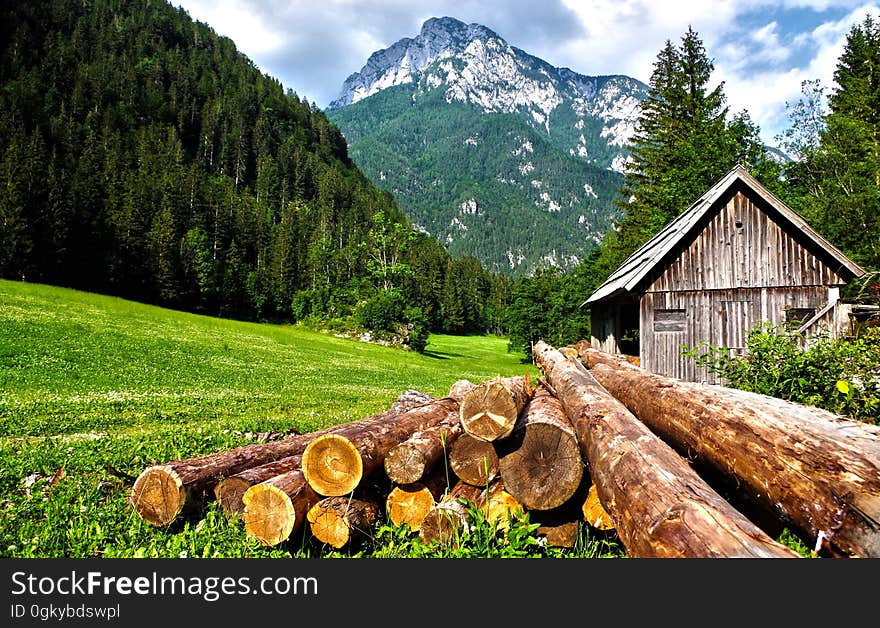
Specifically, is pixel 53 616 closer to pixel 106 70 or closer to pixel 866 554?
pixel 866 554

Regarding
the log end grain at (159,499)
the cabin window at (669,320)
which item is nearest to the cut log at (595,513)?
the log end grain at (159,499)

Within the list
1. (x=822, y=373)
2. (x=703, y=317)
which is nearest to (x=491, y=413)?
(x=822, y=373)

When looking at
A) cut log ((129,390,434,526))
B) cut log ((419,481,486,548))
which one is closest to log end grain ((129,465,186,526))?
cut log ((129,390,434,526))

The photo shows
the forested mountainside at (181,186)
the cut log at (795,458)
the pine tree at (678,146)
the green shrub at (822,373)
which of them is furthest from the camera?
the forested mountainside at (181,186)

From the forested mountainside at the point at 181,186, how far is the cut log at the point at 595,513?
55.8 meters

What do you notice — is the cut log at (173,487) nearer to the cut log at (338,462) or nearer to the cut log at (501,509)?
the cut log at (338,462)

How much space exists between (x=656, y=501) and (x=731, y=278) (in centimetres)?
1497

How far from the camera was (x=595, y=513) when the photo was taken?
13.3ft

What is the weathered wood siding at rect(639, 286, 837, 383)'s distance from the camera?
1478cm

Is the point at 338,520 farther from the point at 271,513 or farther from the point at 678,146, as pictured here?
the point at 678,146

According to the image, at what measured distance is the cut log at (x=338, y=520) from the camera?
13.2 feet

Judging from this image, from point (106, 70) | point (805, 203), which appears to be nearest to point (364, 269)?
point (805, 203)

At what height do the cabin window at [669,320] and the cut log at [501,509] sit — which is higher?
the cabin window at [669,320]

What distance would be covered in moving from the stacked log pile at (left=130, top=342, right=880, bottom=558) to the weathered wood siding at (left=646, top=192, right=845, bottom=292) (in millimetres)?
11556
